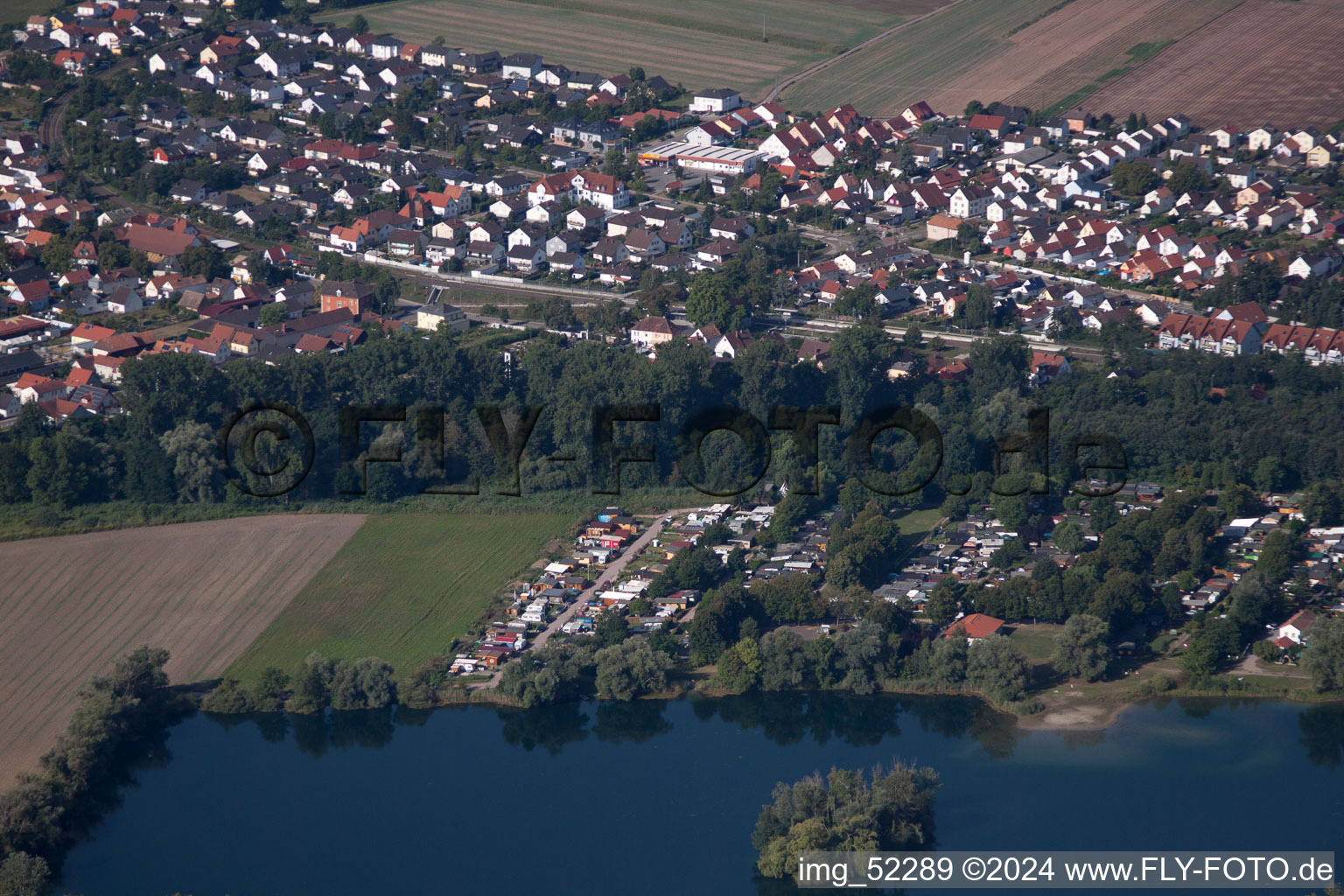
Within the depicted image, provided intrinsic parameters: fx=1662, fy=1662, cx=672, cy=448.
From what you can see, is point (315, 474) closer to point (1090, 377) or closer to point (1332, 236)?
point (1090, 377)

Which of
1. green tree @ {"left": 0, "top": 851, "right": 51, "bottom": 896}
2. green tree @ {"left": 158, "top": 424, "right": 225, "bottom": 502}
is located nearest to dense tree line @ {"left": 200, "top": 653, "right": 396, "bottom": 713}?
green tree @ {"left": 0, "top": 851, "right": 51, "bottom": 896}

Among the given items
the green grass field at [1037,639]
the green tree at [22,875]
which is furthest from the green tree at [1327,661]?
the green tree at [22,875]

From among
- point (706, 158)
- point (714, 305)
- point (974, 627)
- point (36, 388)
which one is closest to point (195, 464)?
point (36, 388)

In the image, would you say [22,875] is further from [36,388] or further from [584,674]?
[36,388]

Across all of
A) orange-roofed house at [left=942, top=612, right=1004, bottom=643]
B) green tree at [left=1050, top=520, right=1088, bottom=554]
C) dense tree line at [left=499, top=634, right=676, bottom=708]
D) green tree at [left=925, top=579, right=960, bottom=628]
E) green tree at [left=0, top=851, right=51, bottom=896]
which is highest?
green tree at [left=1050, top=520, right=1088, bottom=554]

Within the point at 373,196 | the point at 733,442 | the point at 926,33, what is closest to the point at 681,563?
the point at 733,442

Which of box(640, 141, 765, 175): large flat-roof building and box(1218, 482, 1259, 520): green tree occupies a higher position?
box(640, 141, 765, 175): large flat-roof building

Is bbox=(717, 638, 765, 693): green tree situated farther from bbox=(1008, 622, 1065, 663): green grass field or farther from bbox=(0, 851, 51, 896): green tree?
bbox=(0, 851, 51, 896): green tree
